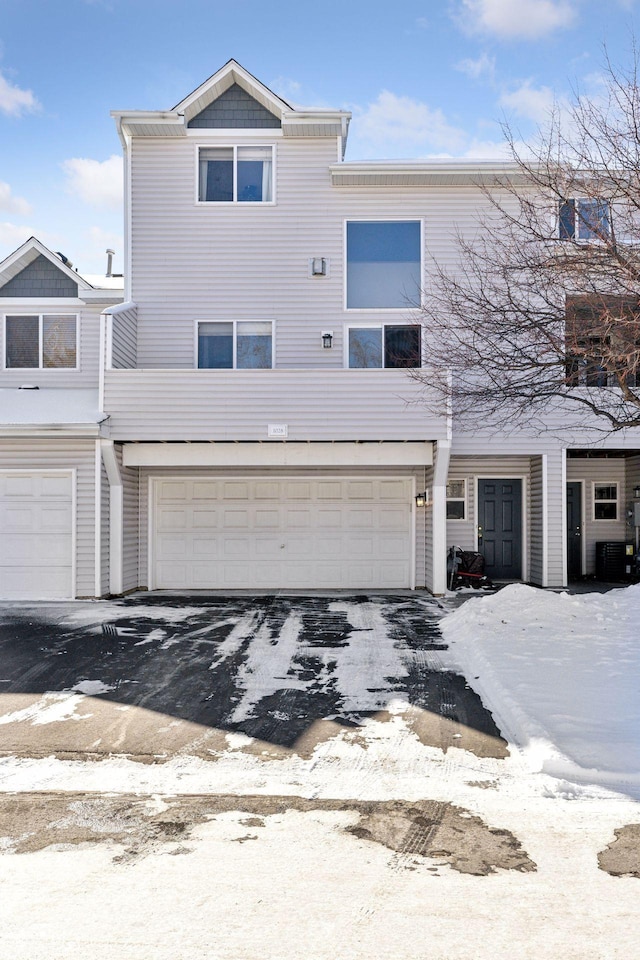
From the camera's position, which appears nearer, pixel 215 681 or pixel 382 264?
pixel 215 681

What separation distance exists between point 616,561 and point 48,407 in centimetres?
1132

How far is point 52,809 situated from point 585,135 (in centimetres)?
760

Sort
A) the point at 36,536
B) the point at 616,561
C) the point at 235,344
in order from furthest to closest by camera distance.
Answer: the point at 616,561 → the point at 235,344 → the point at 36,536

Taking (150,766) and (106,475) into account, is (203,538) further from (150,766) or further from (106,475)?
(150,766)

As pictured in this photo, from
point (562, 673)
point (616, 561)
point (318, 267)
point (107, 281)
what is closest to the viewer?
point (562, 673)

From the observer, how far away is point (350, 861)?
3287 mm

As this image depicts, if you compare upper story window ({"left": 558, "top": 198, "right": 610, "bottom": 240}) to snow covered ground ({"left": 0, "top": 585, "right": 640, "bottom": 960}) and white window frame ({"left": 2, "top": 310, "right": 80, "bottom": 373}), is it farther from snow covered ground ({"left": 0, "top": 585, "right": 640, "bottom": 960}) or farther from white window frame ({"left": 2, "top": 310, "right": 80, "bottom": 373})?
white window frame ({"left": 2, "top": 310, "right": 80, "bottom": 373})

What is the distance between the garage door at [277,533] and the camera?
12992 millimetres

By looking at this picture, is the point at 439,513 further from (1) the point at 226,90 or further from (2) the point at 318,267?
(1) the point at 226,90

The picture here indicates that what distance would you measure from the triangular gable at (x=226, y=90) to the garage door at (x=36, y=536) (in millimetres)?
7124

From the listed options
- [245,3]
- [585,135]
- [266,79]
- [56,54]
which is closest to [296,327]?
[266,79]

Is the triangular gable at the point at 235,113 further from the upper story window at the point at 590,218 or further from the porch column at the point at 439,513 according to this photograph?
the upper story window at the point at 590,218

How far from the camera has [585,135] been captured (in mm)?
6973

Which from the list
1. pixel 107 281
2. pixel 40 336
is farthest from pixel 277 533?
pixel 107 281
